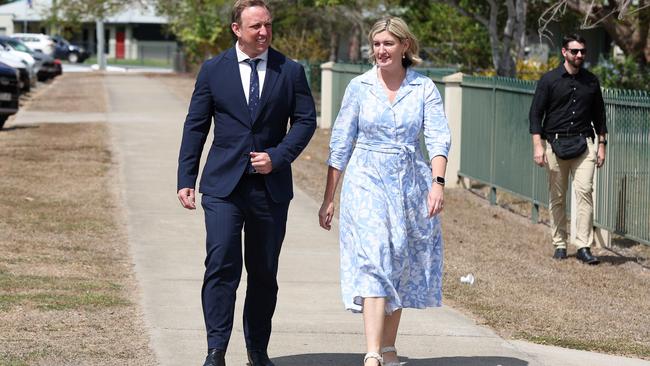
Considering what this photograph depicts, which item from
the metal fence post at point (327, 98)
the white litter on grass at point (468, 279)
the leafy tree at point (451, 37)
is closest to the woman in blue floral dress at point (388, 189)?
the white litter on grass at point (468, 279)

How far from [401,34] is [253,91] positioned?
0.77m

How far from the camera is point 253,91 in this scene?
21.0 feet

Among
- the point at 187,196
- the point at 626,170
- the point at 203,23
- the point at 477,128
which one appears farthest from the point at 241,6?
the point at 203,23

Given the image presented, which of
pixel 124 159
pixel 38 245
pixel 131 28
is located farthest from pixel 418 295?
pixel 131 28

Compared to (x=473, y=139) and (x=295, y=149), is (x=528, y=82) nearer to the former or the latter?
(x=473, y=139)

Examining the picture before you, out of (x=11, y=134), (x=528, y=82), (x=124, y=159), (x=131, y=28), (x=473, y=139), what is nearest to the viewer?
(x=528, y=82)

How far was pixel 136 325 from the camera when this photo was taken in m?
7.77

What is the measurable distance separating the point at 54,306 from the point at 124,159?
10858 mm

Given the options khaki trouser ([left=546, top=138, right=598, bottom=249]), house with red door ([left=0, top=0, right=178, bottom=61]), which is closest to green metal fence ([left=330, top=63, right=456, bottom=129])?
khaki trouser ([left=546, top=138, right=598, bottom=249])

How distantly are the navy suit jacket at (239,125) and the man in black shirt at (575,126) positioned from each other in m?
4.79

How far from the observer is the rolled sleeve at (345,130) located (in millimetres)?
6469

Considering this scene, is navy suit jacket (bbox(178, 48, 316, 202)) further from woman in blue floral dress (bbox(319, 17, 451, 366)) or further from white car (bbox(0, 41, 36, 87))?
white car (bbox(0, 41, 36, 87))

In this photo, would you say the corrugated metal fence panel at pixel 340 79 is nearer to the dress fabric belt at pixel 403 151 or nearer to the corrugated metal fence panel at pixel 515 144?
the corrugated metal fence panel at pixel 515 144

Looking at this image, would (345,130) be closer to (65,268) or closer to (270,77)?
(270,77)
